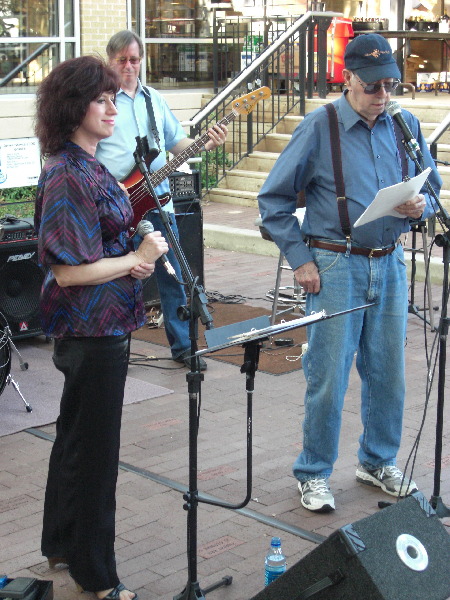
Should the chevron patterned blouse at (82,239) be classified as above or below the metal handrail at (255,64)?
below

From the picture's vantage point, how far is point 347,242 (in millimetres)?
4309

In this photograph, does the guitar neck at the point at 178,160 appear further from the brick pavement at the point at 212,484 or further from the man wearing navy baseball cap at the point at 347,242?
the man wearing navy baseball cap at the point at 347,242

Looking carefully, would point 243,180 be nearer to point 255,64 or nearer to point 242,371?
point 255,64

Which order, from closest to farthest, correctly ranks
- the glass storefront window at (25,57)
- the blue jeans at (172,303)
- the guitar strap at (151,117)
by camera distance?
the guitar strap at (151,117), the blue jeans at (172,303), the glass storefront window at (25,57)

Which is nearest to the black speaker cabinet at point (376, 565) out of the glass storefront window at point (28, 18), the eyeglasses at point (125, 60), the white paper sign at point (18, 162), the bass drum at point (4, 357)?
the bass drum at point (4, 357)

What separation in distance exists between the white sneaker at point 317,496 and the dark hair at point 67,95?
6.59 feet

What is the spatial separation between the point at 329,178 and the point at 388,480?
→ 58.4 inches

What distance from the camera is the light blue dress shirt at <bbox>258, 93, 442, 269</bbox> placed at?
168 inches

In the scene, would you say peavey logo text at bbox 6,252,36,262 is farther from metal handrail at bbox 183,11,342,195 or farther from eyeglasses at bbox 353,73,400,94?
metal handrail at bbox 183,11,342,195

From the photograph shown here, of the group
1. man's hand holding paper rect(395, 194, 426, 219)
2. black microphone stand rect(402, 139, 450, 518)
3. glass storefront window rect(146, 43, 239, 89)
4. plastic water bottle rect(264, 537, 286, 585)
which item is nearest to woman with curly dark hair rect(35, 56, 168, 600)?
plastic water bottle rect(264, 537, 286, 585)

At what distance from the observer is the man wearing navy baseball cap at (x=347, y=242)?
4.26 meters

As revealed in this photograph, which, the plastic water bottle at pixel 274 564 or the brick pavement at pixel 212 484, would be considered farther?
the brick pavement at pixel 212 484

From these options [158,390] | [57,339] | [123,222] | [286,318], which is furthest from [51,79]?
[286,318]

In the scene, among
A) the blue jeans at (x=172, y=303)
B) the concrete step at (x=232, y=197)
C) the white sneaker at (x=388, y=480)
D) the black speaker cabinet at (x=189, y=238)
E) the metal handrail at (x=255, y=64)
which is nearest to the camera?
the white sneaker at (x=388, y=480)
